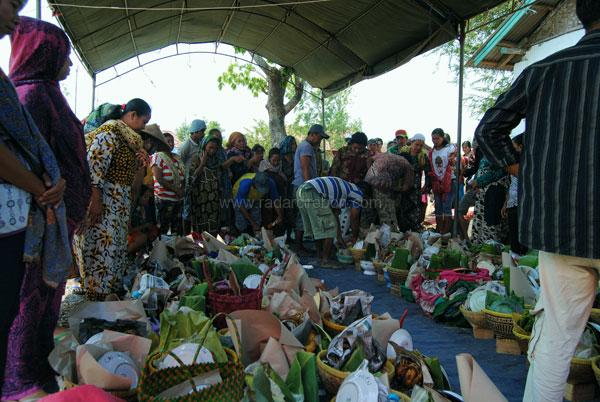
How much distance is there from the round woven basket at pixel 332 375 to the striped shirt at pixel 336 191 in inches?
124

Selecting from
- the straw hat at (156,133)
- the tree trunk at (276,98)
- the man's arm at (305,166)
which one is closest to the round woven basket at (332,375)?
the straw hat at (156,133)

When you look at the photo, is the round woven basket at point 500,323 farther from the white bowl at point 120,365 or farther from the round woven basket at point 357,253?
the round woven basket at point 357,253

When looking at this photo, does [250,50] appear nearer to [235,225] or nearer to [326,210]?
[235,225]

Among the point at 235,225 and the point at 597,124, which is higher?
the point at 597,124

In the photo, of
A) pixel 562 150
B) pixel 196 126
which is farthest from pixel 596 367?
pixel 196 126

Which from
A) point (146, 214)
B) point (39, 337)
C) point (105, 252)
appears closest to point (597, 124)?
point (39, 337)

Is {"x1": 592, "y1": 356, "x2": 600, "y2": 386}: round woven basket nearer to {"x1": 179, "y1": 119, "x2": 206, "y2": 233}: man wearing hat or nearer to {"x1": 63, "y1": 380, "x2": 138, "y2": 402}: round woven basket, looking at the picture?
{"x1": 63, "y1": 380, "x2": 138, "y2": 402}: round woven basket

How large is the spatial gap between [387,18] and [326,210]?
3170 mm

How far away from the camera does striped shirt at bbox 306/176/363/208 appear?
5117 mm

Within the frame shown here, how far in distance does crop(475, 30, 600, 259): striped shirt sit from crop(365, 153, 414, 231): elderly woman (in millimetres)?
4396

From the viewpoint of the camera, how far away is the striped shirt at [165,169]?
5199 mm

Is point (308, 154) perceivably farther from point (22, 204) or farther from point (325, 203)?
point (22, 204)

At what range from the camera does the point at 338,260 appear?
578 centimetres

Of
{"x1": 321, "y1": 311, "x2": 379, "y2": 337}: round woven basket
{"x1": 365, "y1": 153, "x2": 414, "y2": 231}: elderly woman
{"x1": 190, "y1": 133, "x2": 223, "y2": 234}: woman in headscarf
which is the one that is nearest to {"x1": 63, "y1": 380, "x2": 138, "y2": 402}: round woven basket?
{"x1": 321, "y1": 311, "x2": 379, "y2": 337}: round woven basket
